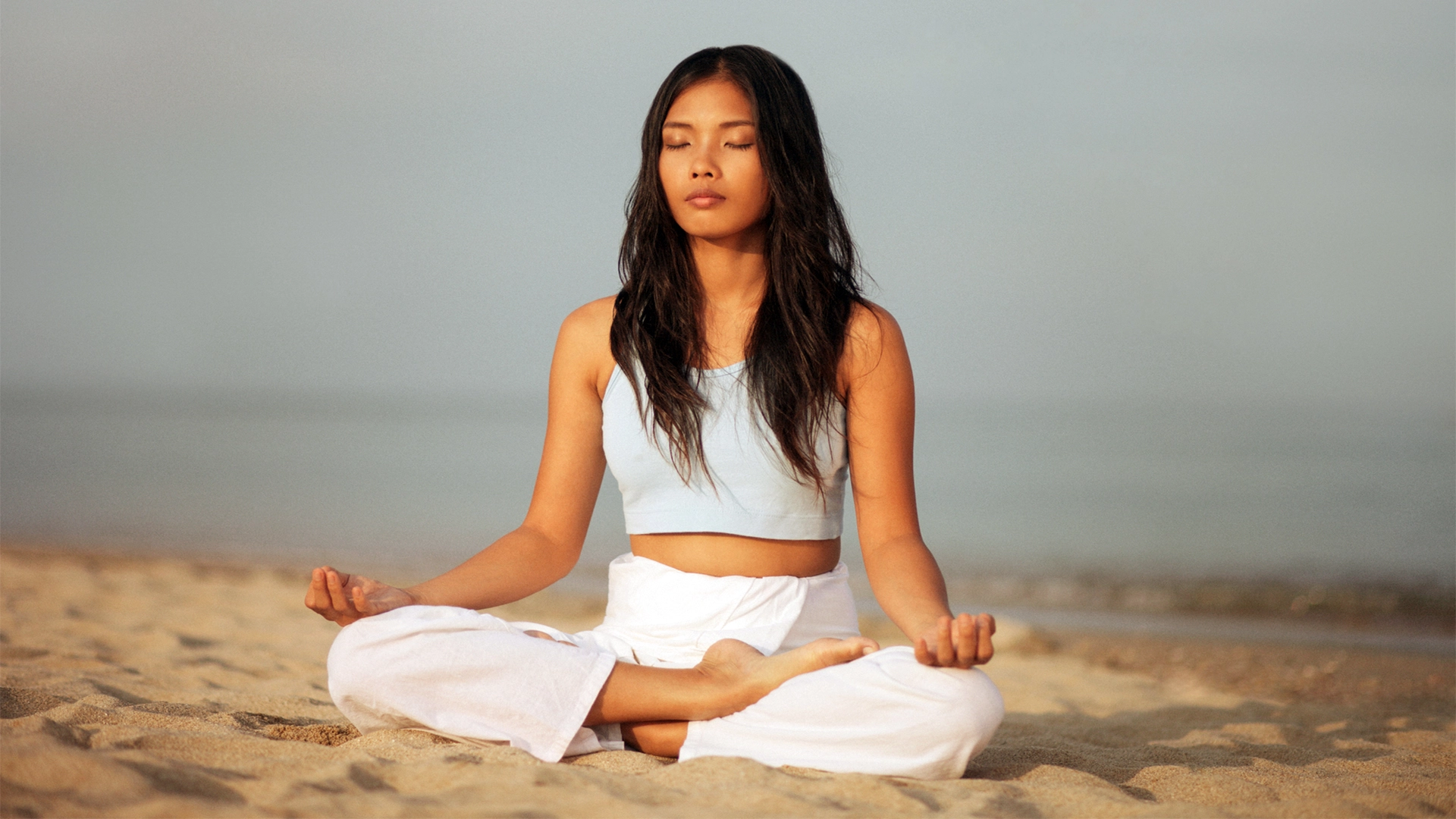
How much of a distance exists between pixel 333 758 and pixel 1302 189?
13318 millimetres

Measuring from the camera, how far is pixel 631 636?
2.37 meters

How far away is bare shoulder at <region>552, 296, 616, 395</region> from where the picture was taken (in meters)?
2.65

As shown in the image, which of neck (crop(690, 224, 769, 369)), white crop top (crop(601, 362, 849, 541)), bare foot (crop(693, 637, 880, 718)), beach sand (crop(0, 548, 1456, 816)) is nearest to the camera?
beach sand (crop(0, 548, 1456, 816))

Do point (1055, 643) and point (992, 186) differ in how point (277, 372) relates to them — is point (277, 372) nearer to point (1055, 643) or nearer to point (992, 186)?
point (992, 186)

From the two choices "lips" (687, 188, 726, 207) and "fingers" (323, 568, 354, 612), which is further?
"lips" (687, 188, 726, 207)

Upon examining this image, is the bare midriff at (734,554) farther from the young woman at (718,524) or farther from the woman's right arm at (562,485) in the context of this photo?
A: the woman's right arm at (562,485)

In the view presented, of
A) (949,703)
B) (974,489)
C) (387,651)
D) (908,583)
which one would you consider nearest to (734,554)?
(908,583)

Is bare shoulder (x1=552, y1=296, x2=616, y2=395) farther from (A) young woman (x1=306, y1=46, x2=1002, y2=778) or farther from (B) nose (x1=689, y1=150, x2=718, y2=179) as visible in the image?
(B) nose (x1=689, y1=150, x2=718, y2=179)

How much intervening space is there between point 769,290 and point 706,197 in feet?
0.90

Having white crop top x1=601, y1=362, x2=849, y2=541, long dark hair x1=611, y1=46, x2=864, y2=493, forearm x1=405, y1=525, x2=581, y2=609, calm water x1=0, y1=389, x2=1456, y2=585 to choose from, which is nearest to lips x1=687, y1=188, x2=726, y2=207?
long dark hair x1=611, y1=46, x2=864, y2=493

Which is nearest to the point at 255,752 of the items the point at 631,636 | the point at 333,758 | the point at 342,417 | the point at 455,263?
the point at 333,758

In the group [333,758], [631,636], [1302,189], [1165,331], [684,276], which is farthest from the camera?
[1165,331]

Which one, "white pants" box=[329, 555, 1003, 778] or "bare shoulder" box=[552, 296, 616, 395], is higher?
"bare shoulder" box=[552, 296, 616, 395]

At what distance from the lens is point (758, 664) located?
2137mm
